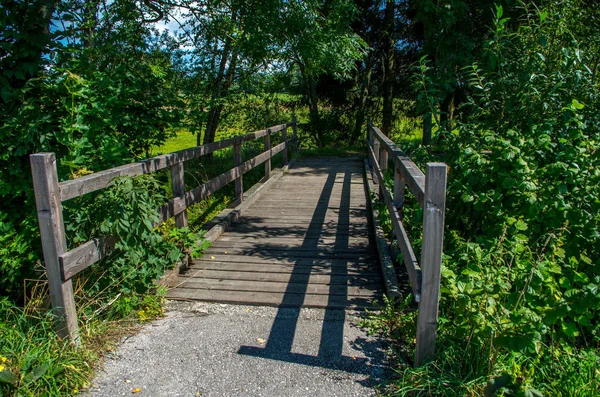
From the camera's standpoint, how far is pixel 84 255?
11.0 feet

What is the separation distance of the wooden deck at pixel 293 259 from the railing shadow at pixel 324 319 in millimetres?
11

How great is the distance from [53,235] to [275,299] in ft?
6.11

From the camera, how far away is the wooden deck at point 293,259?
4.30m

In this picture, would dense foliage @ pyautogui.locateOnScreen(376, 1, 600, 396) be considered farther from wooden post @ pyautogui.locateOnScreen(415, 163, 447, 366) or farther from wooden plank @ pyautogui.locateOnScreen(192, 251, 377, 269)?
wooden plank @ pyautogui.locateOnScreen(192, 251, 377, 269)

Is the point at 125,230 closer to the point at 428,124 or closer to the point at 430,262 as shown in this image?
the point at 430,262

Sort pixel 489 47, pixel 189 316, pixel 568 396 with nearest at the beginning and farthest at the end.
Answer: pixel 568 396, pixel 189 316, pixel 489 47

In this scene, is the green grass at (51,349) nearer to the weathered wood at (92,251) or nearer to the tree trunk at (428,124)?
the weathered wood at (92,251)

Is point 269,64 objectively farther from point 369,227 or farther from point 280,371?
point 280,371

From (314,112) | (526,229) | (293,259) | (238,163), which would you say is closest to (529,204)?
(526,229)

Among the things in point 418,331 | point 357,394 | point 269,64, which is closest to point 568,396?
point 418,331

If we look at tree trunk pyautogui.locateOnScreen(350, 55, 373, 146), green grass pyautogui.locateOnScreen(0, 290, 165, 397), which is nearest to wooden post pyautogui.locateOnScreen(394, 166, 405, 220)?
green grass pyautogui.locateOnScreen(0, 290, 165, 397)

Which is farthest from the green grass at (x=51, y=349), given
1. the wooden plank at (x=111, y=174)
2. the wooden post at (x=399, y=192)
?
the wooden post at (x=399, y=192)

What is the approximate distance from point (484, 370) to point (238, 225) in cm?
427

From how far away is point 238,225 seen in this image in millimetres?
6609
